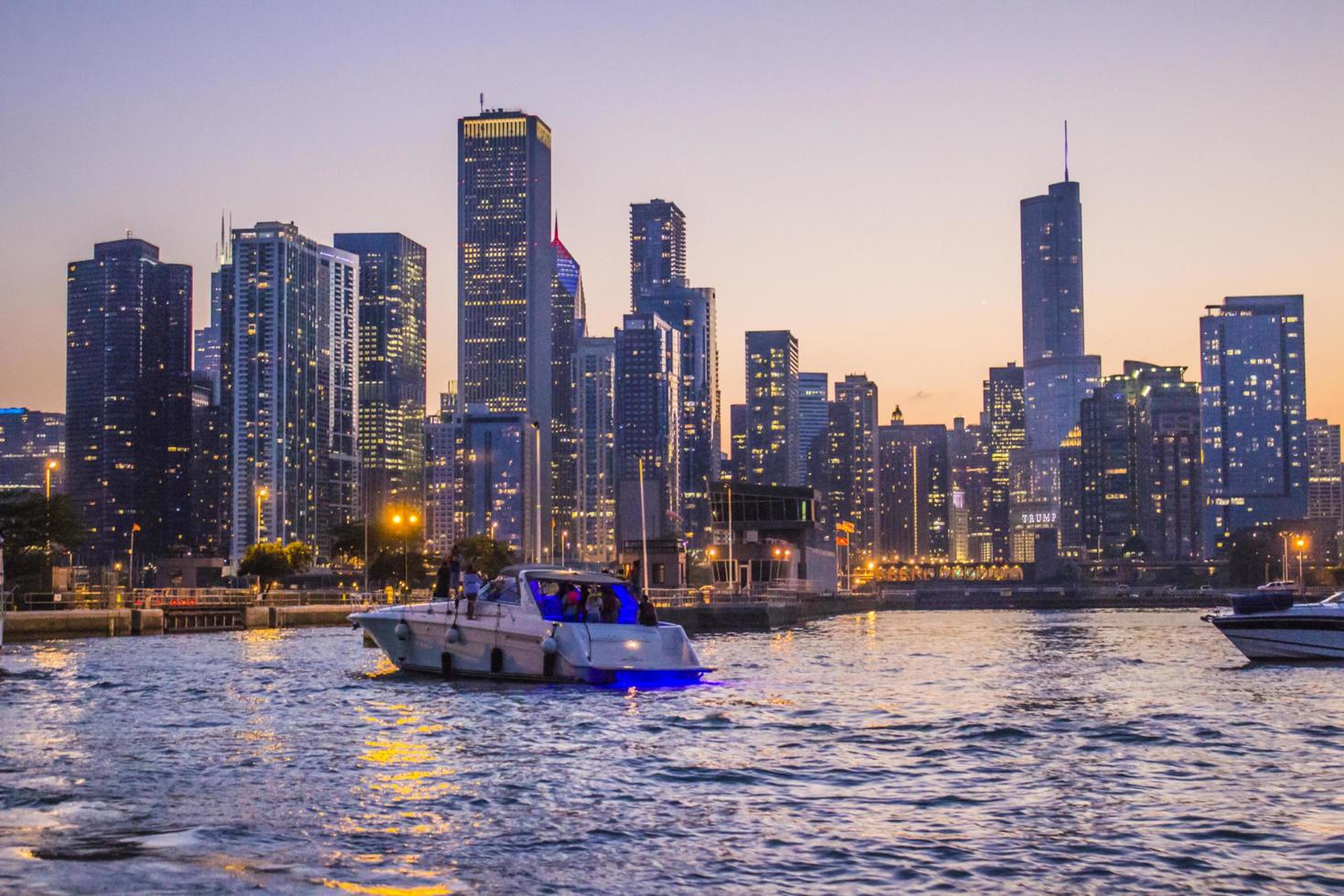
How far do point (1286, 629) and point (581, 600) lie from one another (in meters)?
23.4

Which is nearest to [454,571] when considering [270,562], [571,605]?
[571,605]

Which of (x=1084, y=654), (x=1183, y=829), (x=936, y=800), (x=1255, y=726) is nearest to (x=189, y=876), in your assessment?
(x=936, y=800)

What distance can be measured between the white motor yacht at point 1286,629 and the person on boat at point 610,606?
20917 millimetres

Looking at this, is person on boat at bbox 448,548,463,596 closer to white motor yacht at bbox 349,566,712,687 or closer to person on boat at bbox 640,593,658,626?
white motor yacht at bbox 349,566,712,687

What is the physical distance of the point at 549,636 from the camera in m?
33.9

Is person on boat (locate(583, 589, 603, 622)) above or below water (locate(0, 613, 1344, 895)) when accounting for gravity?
above

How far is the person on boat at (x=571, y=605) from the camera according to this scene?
34969 millimetres

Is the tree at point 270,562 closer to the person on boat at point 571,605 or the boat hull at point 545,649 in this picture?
the boat hull at point 545,649

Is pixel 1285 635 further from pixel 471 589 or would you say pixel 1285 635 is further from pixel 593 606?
pixel 471 589

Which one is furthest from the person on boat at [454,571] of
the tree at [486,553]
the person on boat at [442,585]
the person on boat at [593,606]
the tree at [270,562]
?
the tree at [270,562]

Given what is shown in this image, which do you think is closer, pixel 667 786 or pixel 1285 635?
pixel 667 786

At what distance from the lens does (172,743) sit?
22422 mm

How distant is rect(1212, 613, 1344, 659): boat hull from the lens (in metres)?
43.6

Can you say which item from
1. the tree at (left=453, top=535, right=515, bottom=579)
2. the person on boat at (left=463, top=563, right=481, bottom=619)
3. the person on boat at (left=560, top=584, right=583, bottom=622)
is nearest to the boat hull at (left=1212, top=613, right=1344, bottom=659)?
the person on boat at (left=560, top=584, right=583, bottom=622)
